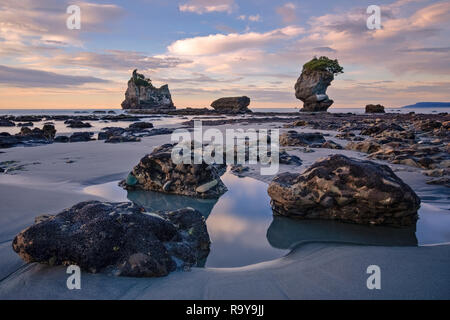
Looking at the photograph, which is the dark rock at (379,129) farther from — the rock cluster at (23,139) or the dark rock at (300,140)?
the rock cluster at (23,139)

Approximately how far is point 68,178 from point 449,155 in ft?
32.1

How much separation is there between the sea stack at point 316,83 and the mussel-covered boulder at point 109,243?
194ft

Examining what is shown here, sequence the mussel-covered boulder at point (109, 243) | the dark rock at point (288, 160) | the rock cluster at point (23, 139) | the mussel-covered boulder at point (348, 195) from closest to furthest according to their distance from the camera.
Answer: the mussel-covered boulder at point (109, 243) → the mussel-covered boulder at point (348, 195) → the dark rock at point (288, 160) → the rock cluster at point (23, 139)

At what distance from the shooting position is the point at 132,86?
90.9 metres

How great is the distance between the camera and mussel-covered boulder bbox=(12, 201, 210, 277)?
2.19 meters

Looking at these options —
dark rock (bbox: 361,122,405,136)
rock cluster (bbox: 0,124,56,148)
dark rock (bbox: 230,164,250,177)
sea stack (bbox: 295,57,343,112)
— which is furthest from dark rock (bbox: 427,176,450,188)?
sea stack (bbox: 295,57,343,112)

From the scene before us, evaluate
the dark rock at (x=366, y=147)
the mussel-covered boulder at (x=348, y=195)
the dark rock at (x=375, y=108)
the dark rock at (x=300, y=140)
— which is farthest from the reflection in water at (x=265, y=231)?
the dark rock at (x=375, y=108)

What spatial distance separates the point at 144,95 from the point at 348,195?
93622 millimetres

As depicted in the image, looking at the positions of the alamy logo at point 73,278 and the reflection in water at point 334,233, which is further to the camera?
the reflection in water at point 334,233

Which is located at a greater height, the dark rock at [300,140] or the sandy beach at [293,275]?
the dark rock at [300,140]

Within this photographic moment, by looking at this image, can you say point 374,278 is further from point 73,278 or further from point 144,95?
point 144,95

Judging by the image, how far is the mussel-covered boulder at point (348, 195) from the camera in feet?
11.0

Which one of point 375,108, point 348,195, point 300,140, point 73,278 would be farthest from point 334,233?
point 375,108
